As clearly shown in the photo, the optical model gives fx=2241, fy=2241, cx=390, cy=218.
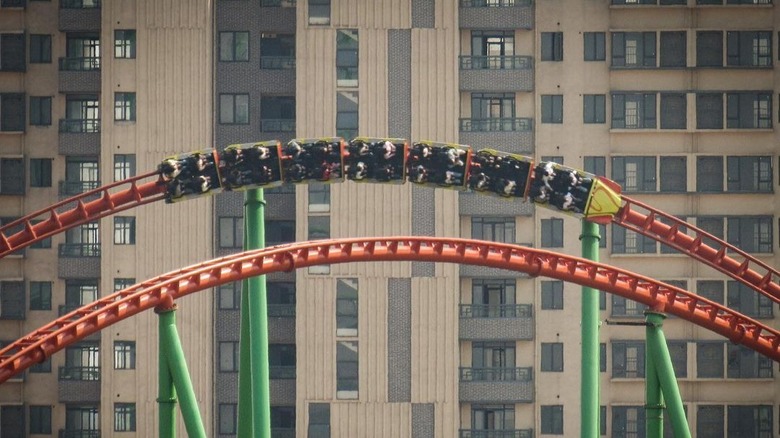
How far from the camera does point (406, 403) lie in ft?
380

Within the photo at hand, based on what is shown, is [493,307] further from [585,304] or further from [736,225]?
[585,304]

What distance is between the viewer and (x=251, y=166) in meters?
88.6

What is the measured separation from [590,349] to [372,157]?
1185 cm

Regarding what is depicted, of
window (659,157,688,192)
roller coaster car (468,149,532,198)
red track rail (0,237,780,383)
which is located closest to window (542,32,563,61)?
window (659,157,688,192)

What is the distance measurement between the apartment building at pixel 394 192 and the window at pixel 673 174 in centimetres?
10

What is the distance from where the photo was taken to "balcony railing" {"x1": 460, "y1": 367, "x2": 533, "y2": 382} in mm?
117438

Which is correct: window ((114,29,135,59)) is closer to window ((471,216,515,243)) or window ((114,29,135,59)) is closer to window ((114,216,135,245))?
window ((114,216,135,245))

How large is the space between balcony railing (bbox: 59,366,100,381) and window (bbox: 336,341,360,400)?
13106 millimetres

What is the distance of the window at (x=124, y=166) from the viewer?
4614 inches

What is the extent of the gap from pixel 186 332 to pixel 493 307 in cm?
1617

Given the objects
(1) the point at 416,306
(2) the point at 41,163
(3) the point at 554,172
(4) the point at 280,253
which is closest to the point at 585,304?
(3) the point at 554,172

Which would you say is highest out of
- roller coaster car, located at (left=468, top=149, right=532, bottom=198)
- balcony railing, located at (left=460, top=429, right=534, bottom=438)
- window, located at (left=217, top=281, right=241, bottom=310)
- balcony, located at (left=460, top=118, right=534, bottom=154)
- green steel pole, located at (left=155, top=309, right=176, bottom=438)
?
balcony, located at (left=460, top=118, right=534, bottom=154)

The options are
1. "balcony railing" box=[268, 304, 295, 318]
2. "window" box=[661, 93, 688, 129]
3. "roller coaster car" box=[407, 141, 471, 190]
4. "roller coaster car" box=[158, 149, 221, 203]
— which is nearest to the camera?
"roller coaster car" box=[158, 149, 221, 203]

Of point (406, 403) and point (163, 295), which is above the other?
point (163, 295)
